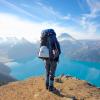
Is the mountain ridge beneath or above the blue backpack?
beneath

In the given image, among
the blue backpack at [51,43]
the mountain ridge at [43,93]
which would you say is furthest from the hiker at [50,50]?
the mountain ridge at [43,93]

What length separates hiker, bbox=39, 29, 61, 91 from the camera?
11057 mm

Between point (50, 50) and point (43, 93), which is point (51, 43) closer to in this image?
point (50, 50)

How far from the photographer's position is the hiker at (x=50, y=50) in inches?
435

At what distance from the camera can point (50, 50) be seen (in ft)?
36.7

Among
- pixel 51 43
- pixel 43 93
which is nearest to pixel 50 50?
pixel 51 43

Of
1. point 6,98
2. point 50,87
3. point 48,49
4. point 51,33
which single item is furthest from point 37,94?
point 51,33

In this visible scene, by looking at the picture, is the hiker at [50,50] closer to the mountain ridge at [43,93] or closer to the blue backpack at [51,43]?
the blue backpack at [51,43]

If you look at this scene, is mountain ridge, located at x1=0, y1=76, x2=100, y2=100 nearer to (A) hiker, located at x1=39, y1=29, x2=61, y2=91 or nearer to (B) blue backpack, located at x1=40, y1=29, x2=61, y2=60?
(A) hiker, located at x1=39, y1=29, x2=61, y2=91

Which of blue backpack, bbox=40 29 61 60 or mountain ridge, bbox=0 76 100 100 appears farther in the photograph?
blue backpack, bbox=40 29 61 60

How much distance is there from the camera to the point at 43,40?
11.5 meters

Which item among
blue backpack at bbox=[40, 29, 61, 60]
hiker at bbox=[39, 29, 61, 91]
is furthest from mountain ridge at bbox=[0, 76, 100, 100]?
blue backpack at bbox=[40, 29, 61, 60]

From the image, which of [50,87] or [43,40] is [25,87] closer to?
[50,87]

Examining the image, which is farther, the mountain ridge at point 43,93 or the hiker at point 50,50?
the hiker at point 50,50
